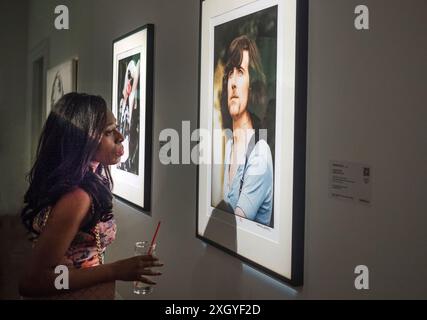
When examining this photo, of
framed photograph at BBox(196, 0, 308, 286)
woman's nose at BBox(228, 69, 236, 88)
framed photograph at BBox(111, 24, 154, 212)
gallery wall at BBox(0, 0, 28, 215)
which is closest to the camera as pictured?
framed photograph at BBox(196, 0, 308, 286)

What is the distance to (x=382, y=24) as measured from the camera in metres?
0.71

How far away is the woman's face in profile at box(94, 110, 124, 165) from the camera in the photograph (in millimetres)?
1092

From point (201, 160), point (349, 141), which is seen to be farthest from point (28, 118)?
point (349, 141)

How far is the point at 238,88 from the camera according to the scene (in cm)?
106

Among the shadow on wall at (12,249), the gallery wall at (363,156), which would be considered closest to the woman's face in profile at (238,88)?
the gallery wall at (363,156)

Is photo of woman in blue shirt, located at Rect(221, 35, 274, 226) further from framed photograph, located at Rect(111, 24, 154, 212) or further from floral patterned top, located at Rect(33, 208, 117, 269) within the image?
framed photograph, located at Rect(111, 24, 154, 212)

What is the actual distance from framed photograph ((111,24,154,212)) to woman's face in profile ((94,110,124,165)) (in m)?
0.49

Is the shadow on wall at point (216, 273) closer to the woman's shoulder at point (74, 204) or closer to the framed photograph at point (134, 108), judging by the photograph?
the woman's shoulder at point (74, 204)

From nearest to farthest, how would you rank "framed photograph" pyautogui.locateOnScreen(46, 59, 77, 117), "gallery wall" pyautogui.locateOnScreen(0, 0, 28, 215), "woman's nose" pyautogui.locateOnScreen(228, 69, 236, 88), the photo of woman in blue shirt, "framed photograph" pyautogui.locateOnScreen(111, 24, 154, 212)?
1. the photo of woman in blue shirt
2. "woman's nose" pyautogui.locateOnScreen(228, 69, 236, 88)
3. "framed photograph" pyautogui.locateOnScreen(111, 24, 154, 212)
4. "gallery wall" pyautogui.locateOnScreen(0, 0, 28, 215)
5. "framed photograph" pyautogui.locateOnScreen(46, 59, 77, 117)

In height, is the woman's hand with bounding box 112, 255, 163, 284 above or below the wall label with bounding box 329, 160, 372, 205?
below

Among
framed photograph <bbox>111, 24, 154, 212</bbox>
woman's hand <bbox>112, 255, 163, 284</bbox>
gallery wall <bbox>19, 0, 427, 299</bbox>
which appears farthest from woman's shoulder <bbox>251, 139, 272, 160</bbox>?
framed photograph <bbox>111, 24, 154, 212</bbox>

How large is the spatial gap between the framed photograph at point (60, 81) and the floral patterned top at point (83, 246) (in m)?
1.38

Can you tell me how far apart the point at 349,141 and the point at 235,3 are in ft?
1.58
